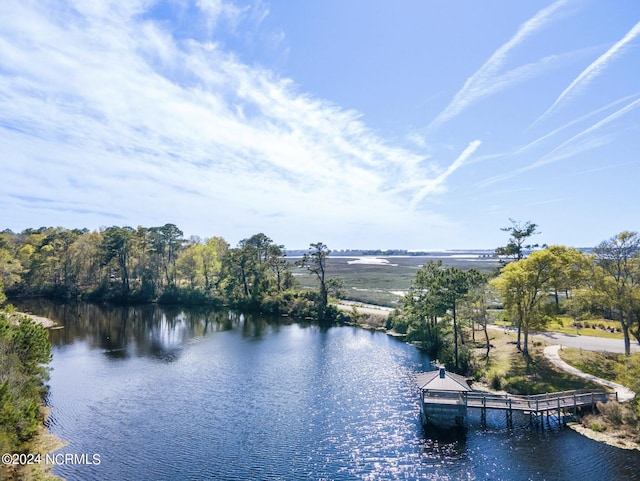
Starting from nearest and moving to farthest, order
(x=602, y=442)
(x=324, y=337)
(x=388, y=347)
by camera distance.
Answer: (x=602, y=442) → (x=388, y=347) → (x=324, y=337)

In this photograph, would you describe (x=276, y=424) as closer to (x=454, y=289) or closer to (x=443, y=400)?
(x=443, y=400)

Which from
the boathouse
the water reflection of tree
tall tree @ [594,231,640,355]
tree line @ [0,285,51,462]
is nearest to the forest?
tall tree @ [594,231,640,355]

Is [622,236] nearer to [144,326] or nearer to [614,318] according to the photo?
[614,318]

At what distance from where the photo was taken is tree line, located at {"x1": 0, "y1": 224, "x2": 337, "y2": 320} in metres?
90.2

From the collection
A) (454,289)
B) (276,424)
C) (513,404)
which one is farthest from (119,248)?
(513,404)

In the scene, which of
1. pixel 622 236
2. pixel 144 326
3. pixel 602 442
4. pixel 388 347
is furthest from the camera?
pixel 144 326

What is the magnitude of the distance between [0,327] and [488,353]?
46431mm

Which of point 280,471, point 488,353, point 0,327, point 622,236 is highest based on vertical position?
point 622,236

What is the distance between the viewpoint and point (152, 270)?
101062 millimetres

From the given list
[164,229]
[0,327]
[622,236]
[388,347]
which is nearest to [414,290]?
[388,347]

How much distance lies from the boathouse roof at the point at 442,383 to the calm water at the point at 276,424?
8.62 ft

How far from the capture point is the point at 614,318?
53.8 meters

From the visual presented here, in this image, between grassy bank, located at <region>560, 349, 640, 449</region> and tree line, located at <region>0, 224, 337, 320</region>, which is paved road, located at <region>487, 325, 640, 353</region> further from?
tree line, located at <region>0, 224, 337, 320</region>

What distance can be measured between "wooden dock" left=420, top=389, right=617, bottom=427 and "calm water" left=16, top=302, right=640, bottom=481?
4.05 ft
